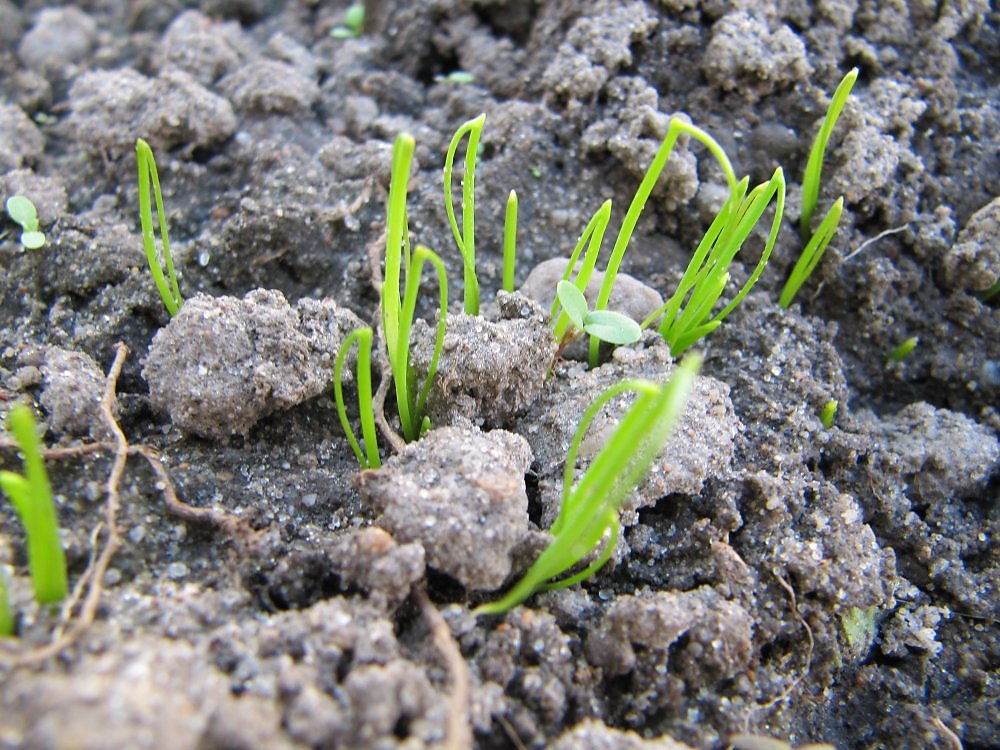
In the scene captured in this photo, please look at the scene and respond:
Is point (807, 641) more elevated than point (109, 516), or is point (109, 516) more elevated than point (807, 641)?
point (109, 516)

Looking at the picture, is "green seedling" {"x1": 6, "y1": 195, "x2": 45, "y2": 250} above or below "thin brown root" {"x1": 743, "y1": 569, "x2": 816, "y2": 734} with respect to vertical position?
above

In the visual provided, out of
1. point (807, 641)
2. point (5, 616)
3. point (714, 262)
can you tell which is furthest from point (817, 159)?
point (5, 616)

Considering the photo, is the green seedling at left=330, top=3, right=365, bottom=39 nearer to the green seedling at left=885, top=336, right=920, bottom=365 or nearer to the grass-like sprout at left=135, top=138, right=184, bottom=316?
the grass-like sprout at left=135, top=138, right=184, bottom=316

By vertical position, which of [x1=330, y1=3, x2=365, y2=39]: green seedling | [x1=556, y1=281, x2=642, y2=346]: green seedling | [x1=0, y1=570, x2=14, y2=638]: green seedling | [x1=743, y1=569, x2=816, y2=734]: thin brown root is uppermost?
[x1=330, y1=3, x2=365, y2=39]: green seedling

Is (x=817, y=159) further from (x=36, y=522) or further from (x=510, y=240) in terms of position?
(x=36, y=522)

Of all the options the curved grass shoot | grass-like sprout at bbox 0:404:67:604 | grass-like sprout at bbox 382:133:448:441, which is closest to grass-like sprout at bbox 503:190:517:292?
grass-like sprout at bbox 382:133:448:441

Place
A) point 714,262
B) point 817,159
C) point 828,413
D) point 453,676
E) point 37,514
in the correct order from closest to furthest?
point 37,514, point 453,676, point 714,262, point 828,413, point 817,159

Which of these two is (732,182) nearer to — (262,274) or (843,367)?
(843,367)
